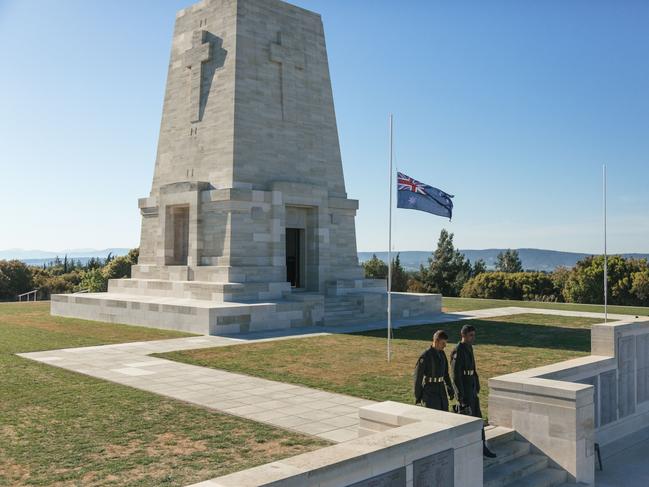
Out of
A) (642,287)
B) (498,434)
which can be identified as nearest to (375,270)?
(642,287)

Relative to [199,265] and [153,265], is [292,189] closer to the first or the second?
[199,265]

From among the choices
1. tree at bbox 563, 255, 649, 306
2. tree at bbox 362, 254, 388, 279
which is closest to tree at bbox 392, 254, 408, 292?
tree at bbox 362, 254, 388, 279

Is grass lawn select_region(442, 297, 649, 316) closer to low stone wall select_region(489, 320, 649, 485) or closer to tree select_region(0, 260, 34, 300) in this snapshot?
low stone wall select_region(489, 320, 649, 485)

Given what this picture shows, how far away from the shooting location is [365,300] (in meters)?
24.5

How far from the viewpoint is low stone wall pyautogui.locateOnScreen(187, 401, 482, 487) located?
4.66m

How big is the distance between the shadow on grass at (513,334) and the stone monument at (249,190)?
3392 mm

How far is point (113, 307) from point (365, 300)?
10257mm

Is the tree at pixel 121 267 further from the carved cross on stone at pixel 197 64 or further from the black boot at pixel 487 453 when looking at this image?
the black boot at pixel 487 453

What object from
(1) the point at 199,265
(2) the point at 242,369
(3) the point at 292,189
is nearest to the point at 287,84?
(3) the point at 292,189

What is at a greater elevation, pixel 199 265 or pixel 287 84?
pixel 287 84

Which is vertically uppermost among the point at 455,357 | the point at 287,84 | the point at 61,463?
the point at 287,84

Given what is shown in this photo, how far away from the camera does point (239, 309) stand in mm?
20219

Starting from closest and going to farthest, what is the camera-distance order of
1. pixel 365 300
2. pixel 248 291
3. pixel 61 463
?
pixel 61 463 → pixel 248 291 → pixel 365 300

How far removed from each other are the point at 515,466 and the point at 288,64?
2202cm
